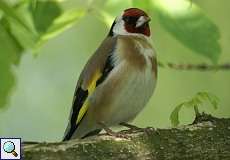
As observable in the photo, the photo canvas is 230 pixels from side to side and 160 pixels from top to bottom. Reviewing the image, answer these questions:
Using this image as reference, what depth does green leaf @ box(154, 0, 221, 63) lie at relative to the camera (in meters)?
1.91

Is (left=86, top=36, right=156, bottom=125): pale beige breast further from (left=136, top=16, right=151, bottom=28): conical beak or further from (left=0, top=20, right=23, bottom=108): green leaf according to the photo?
(left=0, top=20, right=23, bottom=108): green leaf

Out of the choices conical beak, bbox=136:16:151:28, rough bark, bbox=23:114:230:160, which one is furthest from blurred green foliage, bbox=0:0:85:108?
conical beak, bbox=136:16:151:28

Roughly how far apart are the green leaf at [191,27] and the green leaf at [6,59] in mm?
424

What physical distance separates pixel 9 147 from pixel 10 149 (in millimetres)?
24

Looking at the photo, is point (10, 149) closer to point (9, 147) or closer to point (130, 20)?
point (9, 147)

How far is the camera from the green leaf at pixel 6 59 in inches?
80.7

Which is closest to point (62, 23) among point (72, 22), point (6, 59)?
point (72, 22)

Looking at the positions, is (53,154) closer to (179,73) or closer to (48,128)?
(48,128)

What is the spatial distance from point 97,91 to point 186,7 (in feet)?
1.94

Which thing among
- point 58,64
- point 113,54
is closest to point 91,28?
point 58,64

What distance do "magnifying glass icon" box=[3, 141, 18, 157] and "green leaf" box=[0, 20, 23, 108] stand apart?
0.11 meters

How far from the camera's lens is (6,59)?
2051 millimetres

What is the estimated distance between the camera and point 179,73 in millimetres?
4500

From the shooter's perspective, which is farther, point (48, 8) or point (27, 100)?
point (27, 100)
